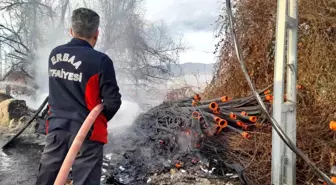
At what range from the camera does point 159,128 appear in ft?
19.0

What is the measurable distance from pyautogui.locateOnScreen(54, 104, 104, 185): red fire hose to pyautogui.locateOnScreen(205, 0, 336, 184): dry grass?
2428 mm

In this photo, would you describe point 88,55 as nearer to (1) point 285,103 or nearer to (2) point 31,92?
(1) point 285,103

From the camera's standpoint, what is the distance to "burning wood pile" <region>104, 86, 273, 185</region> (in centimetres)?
445

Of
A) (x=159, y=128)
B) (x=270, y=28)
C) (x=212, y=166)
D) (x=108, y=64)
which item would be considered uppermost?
(x=270, y=28)

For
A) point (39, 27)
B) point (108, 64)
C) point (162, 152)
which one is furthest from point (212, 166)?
point (39, 27)

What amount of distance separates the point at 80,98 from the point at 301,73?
359cm

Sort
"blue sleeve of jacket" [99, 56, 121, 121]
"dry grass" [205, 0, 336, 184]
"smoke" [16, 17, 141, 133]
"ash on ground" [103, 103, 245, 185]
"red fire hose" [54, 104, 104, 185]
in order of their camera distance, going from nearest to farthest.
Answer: "red fire hose" [54, 104, 104, 185] < "blue sleeve of jacket" [99, 56, 121, 121] < "dry grass" [205, 0, 336, 184] < "ash on ground" [103, 103, 245, 185] < "smoke" [16, 17, 141, 133]

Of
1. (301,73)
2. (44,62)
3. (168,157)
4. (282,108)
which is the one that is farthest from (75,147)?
(44,62)

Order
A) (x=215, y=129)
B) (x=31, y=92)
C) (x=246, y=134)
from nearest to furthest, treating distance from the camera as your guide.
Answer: (x=246, y=134) < (x=215, y=129) < (x=31, y=92)

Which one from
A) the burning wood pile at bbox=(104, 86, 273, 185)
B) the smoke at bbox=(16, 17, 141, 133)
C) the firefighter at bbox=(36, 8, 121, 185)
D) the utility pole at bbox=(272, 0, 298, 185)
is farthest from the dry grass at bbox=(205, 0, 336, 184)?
the smoke at bbox=(16, 17, 141, 133)

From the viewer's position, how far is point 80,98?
102 inches

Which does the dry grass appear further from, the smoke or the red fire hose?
the smoke

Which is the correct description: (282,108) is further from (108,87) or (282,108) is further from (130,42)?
(130,42)

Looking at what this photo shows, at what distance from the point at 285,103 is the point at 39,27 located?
1791 centimetres
